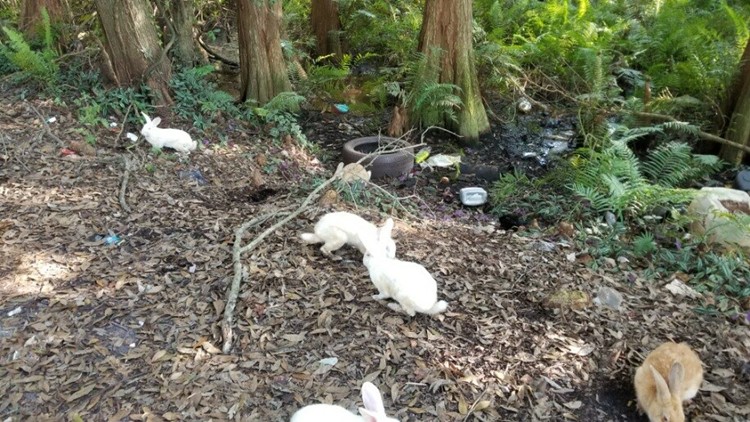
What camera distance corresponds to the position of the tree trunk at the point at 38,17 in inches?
285

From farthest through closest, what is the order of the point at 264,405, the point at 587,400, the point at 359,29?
1. the point at 359,29
2. the point at 587,400
3. the point at 264,405

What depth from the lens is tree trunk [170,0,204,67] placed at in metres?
7.15

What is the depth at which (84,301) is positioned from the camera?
326cm

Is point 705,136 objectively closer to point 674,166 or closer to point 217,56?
point 674,166

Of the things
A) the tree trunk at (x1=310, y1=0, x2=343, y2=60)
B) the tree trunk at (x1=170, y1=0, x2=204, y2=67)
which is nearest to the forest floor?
the tree trunk at (x1=170, y1=0, x2=204, y2=67)

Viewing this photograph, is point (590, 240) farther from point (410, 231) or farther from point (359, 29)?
point (359, 29)

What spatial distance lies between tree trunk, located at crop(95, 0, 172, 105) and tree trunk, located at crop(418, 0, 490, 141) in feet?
11.6

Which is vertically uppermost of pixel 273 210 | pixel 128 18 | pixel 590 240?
pixel 128 18

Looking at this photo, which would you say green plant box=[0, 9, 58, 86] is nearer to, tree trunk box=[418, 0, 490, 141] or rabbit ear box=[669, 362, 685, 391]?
tree trunk box=[418, 0, 490, 141]

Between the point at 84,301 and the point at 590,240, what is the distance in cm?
406

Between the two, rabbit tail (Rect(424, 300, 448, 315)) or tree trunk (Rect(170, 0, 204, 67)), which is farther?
tree trunk (Rect(170, 0, 204, 67))

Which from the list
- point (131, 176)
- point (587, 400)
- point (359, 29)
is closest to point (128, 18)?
point (131, 176)

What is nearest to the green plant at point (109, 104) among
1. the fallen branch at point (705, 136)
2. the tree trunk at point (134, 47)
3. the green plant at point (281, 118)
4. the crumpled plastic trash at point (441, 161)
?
the tree trunk at point (134, 47)

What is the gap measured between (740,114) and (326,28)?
275 inches
